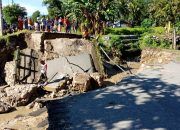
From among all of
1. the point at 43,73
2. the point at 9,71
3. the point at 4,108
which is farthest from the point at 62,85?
the point at 9,71

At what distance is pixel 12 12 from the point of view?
164 ft

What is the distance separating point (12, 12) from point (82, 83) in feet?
115

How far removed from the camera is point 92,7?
29.9 metres

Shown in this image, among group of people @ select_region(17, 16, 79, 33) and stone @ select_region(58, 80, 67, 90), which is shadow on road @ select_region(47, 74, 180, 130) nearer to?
stone @ select_region(58, 80, 67, 90)

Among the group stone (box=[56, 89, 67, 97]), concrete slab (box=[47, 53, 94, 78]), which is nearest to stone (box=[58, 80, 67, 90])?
stone (box=[56, 89, 67, 97])

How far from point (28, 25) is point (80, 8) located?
17.6 feet

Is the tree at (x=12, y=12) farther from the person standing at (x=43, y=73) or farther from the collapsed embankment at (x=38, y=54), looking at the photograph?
the person standing at (x=43, y=73)

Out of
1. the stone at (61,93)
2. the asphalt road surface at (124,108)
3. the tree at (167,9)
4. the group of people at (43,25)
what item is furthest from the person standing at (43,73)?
the asphalt road surface at (124,108)

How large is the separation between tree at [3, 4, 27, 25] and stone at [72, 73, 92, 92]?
28.4 m

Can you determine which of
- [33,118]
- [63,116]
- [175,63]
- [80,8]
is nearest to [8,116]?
[33,118]

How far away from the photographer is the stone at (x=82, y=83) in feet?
57.3

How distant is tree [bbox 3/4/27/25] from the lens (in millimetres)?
45781

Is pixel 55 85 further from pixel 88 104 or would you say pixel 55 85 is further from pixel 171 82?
pixel 88 104

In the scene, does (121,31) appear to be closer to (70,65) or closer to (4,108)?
(70,65)
